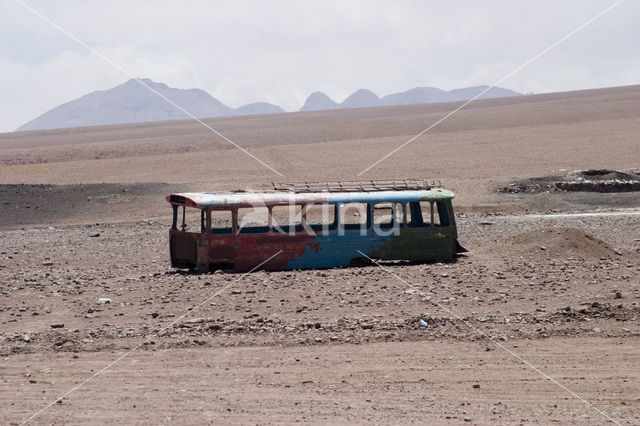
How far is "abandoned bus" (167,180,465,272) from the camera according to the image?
60.3 feet

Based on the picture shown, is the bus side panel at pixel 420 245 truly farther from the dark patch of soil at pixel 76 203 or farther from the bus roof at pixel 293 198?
the dark patch of soil at pixel 76 203

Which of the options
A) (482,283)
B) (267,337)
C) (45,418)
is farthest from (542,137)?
(45,418)

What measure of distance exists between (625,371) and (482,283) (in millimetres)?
5920

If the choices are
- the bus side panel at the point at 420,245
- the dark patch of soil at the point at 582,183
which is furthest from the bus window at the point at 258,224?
the dark patch of soil at the point at 582,183

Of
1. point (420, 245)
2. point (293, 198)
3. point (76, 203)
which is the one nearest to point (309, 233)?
point (293, 198)

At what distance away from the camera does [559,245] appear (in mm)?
20078

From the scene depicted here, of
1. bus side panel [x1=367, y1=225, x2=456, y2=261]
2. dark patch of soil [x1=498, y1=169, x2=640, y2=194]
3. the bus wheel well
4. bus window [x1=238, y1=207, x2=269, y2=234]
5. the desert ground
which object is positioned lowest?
the desert ground

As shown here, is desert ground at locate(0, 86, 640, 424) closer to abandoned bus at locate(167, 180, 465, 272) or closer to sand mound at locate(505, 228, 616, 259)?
sand mound at locate(505, 228, 616, 259)

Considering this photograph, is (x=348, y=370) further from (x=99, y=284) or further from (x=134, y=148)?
(x=134, y=148)

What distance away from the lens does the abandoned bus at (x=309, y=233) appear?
60.3 feet

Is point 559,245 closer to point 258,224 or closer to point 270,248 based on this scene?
point 270,248

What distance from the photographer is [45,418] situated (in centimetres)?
959

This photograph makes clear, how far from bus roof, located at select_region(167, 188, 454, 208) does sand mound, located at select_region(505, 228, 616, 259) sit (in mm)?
2398

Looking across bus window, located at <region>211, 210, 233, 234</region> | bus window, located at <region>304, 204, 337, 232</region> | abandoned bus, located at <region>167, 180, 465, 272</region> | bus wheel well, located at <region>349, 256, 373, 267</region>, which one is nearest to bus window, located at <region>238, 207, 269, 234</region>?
abandoned bus, located at <region>167, 180, 465, 272</region>
